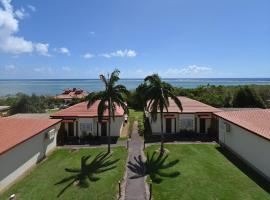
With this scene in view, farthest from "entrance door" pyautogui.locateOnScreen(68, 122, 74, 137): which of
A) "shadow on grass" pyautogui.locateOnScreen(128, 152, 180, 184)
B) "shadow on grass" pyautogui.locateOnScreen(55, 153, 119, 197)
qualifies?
"shadow on grass" pyautogui.locateOnScreen(128, 152, 180, 184)

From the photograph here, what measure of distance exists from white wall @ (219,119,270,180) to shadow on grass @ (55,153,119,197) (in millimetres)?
11083

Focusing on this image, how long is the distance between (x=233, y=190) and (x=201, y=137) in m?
15.7

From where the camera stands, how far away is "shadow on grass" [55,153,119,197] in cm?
1928

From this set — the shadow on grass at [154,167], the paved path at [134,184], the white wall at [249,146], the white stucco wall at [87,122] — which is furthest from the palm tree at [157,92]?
the white stucco wall at [87,122]

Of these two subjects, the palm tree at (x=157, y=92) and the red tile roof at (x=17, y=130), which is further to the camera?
the palm tree at (x=157, y=92)

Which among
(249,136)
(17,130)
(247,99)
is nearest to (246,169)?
(249,136)

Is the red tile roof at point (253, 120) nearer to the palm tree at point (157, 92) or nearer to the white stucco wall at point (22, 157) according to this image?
the palm tree at point (157, 92)

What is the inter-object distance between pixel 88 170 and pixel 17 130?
7.04 m

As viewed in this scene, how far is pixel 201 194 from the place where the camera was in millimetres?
16859

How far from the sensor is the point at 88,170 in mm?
21938

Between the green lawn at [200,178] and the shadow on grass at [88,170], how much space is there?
3819 millimetres

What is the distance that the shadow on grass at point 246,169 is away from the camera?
18312 mm

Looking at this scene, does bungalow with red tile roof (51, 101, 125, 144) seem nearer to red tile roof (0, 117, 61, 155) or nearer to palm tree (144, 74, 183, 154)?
red tile roof (0, 117, 61, 155)

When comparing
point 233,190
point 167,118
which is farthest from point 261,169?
point 167,118
